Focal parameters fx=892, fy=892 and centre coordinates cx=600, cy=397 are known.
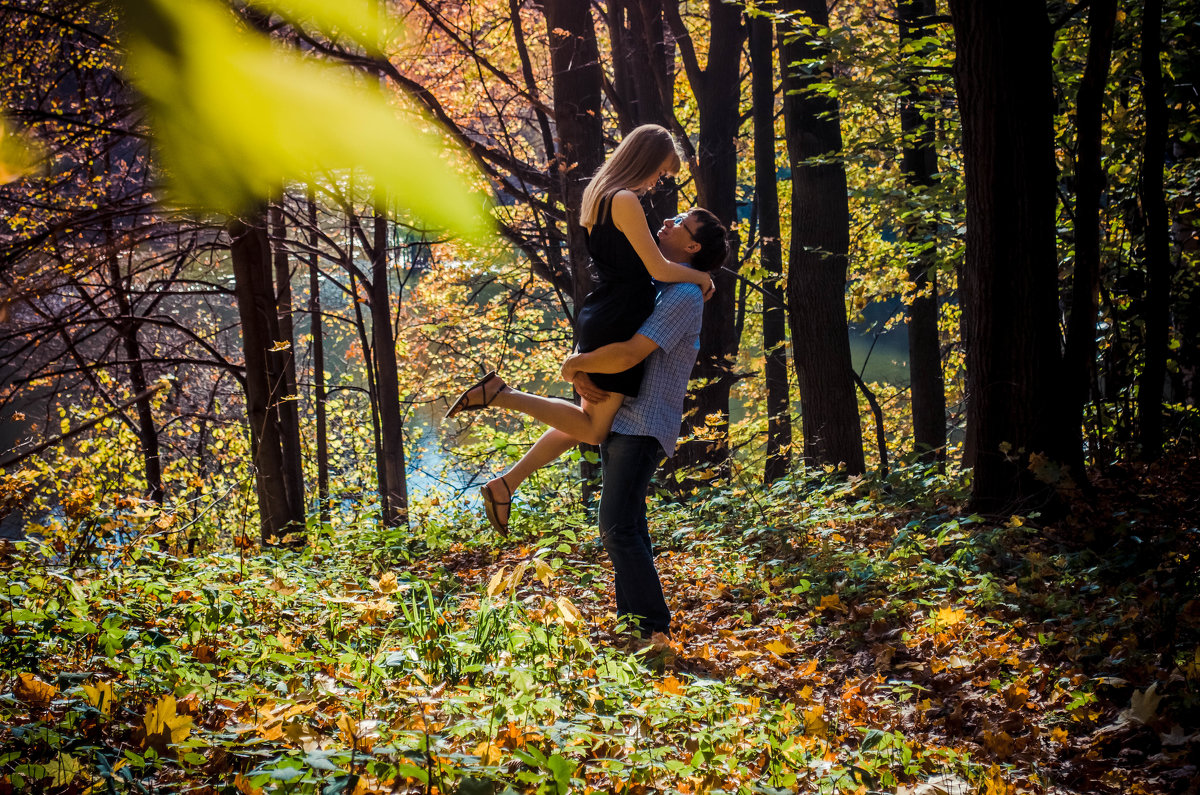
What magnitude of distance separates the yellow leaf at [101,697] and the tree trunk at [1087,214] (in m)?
5.01

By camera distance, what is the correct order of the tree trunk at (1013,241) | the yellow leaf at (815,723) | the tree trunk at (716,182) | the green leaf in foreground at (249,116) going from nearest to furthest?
the green leaf in foreground at (249,116) < the yellow leaf at (815,723) < the tree trunk at (1013,241) < the tree trunk at (716,182)

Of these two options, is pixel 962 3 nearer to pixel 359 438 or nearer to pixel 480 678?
pixel 480 678

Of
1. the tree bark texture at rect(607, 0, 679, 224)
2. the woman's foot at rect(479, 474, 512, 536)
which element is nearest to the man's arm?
the woman's foot at rect(479, 474, 512, 536)

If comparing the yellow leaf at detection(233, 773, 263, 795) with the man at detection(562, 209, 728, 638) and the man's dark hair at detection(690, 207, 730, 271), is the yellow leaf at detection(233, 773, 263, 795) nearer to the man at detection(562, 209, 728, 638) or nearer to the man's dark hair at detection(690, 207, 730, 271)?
the man at detection(562, 209, 728, 638)

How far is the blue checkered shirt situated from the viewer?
13.0 ft

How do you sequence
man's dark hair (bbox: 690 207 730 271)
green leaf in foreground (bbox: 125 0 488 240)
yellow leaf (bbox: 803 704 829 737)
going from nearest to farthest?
green leaf in foreground (bbox: 125 0 488 240), yellow leaf (bbox: 803 704 829 737), man's dark hair (bbox: 690 207 730 271)

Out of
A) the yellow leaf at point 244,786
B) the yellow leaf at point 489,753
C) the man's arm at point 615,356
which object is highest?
the man's arm at point 615,356

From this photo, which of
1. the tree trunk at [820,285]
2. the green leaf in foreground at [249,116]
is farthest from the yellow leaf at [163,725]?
the tree trunk at [820,285]

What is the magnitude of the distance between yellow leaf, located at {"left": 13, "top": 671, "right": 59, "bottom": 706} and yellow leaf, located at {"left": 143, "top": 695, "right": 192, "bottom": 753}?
16.9 inches

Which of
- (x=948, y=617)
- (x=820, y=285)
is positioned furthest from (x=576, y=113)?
(x=948, y=617)

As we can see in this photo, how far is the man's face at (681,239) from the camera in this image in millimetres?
4074

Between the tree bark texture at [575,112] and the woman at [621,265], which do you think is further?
the tree bark texture at [575,112]

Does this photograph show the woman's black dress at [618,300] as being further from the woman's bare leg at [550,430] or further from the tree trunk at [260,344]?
the tree trunk at [260,344]

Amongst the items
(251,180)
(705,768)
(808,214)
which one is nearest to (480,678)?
(705,768)
